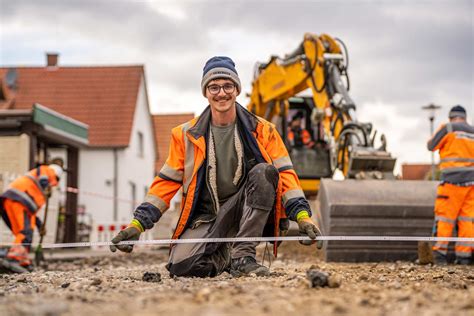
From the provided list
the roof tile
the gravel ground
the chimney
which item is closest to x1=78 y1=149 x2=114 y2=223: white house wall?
the roof tile

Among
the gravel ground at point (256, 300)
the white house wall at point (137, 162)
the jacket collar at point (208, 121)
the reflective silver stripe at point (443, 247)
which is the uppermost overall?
the white house wall at point (137, 162)

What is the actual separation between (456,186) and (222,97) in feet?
13.0

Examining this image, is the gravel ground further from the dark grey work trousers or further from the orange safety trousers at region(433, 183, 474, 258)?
the orange safety trousers at region(433, 183, 474, 258)

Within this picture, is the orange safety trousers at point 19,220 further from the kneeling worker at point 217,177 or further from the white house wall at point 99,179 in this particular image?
the white house wall at point 99,179

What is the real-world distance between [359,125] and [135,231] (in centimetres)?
505

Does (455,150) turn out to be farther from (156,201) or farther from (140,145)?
(140,145)

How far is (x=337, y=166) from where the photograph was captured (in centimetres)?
1045

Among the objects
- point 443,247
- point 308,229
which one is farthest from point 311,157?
point 308,229

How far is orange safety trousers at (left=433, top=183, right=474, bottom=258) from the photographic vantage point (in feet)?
27.6

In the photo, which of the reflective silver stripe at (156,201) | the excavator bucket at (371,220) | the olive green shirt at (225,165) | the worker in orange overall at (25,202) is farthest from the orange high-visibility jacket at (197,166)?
the worker in orange overall at (25,202)

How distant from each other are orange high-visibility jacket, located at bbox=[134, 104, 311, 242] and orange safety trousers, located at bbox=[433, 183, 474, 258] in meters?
3.47

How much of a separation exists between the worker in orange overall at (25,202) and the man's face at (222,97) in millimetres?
5175

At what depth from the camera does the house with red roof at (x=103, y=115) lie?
27.6 metres

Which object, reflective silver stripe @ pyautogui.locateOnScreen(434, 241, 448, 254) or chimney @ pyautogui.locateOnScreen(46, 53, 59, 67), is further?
chimney @ pyautogui.locateOnScreen(46, 53, 59, 67)
